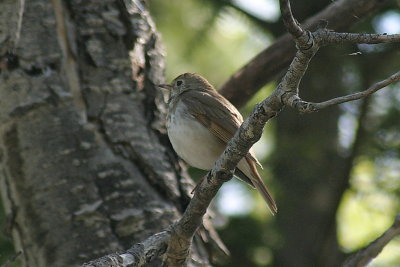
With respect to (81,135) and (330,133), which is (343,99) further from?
(330,133)

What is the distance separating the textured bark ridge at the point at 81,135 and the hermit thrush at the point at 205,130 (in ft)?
0.49

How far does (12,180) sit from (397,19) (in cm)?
341

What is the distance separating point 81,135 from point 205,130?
896 mm

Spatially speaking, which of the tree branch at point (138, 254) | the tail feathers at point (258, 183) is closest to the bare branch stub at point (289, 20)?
the tree branch at point (138, 254)

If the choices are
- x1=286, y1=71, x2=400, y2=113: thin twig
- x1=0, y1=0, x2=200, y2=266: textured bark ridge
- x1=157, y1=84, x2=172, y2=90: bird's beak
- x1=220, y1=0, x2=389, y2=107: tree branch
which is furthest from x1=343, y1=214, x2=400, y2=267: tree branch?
x1=157, y1=84, x2=172, y2=90: bird's beak

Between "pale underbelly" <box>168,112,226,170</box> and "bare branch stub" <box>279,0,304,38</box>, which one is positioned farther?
"pale underbelly" <box>168,112,226,170</box>

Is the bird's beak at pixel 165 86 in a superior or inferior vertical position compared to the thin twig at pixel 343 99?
inferior

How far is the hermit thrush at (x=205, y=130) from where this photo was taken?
473cm

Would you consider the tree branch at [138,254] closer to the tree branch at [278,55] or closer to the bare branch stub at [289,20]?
the bare branch stub at [289,20]

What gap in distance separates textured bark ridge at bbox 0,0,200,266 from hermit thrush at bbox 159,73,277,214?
15 centimetres

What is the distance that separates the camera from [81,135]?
4586 mm

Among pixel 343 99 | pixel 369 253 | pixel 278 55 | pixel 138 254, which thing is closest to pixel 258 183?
pixel 278 55

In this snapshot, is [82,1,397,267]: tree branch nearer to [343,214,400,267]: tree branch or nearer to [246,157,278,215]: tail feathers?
[343,214,400,267]: tree branch

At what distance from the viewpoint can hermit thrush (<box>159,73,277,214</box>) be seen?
4.73 metres
